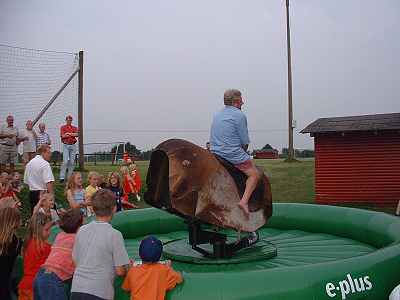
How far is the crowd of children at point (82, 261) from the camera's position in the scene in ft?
12.1

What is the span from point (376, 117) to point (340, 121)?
1032 mm

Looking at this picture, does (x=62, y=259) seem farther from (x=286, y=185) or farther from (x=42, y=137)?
(x=286, y=185)

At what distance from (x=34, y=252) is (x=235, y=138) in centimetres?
213

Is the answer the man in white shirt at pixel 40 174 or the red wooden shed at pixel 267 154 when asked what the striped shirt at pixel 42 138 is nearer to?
the man in white shirt at pixel 40 174

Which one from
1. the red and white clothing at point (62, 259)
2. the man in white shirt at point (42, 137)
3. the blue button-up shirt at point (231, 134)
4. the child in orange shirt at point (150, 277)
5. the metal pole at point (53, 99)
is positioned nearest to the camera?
the child in orange shirt at point (150, 277)

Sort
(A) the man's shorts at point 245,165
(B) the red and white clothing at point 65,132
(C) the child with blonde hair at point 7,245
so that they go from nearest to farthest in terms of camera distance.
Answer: (C) the child with blonde hair at point 7,245 < (A) the man's shorts at point 245,165 < (B) the red and white clothing at point 65,132

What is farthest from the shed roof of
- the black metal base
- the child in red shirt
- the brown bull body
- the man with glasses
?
the child in red shirt

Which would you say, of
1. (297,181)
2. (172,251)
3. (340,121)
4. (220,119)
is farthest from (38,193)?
(297,181)

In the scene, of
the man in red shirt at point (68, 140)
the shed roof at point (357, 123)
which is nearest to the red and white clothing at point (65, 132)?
the man in red shirt at point (68, 140)

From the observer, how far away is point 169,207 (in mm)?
4953

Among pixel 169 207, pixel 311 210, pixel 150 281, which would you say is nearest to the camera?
pixel 150 281

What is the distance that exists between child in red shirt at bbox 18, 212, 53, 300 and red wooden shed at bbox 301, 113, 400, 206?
A: 1122 cm

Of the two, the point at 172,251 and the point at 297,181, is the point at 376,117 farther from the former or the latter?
the point at 172,251

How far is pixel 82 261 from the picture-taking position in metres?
3.74
